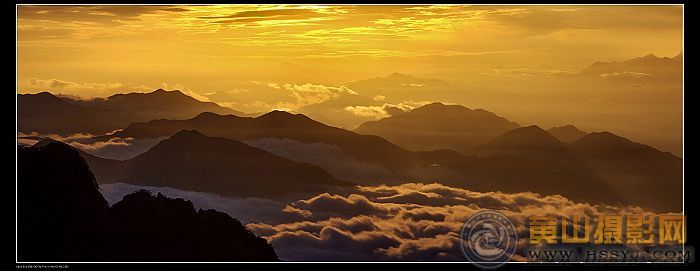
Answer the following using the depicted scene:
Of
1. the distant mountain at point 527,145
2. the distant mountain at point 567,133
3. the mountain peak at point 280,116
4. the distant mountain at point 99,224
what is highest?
the mountain peak at point 280,116

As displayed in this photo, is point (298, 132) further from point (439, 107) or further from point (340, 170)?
point (439, 107)

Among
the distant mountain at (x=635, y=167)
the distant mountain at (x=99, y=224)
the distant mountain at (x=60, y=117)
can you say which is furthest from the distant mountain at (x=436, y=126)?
the distant mountain at (x=60, y=117)

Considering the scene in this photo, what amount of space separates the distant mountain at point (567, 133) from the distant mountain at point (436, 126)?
0.79 m

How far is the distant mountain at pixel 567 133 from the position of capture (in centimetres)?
1436

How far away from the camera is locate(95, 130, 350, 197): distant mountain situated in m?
14.6

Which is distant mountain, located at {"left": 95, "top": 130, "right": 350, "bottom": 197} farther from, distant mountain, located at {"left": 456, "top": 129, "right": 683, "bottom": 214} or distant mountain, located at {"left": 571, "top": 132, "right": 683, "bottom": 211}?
distant mountain, located at {"left": 571, "top": 132, "right": 683, "bottom": 211}

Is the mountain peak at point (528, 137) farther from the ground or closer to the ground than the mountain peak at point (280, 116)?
closer to the ground

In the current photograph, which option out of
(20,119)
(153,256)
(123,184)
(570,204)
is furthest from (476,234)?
(20,119)

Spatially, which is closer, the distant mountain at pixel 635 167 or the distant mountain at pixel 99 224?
the distant mountain at pixel 99 224

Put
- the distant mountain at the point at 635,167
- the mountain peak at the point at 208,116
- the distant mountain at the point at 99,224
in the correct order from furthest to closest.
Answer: the mountain peak at the point at 208,116 → the distant mountain at the point at 635,167 → the distant mountain at the point at 99,224

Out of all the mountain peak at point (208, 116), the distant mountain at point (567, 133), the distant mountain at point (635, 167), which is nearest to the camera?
the distant mountain at point (635, 167)

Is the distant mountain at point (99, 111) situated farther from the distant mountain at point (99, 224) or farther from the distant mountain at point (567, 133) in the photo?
the distant mountain at point (567, 133)

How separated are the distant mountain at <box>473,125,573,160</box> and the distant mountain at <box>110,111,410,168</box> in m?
1.89

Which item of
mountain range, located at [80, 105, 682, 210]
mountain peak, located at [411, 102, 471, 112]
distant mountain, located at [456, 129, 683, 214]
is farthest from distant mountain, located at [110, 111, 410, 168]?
distant mountain, located at [456, 129, 683, 214]
